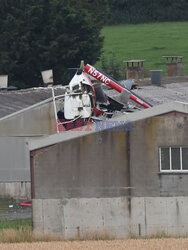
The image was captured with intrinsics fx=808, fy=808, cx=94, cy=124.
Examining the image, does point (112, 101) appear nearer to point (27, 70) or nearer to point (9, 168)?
point (9, 168)

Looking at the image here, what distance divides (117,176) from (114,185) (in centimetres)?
32

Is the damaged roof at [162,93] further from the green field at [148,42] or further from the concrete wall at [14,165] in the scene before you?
the green field at [148,42]

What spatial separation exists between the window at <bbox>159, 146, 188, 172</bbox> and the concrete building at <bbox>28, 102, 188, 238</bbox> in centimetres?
3

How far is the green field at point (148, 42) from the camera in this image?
284 feet

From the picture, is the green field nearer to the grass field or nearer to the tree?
the tree

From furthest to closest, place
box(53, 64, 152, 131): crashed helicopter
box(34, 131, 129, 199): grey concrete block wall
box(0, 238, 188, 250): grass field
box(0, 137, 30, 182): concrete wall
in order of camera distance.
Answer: box(0, 137, 30, 182): concrete wall → box(53, 64, 152, 131): crashed helicopter → box(34, 131, 129, 199): grey concrete block wall → box(0, 238, 188, 250): grass field

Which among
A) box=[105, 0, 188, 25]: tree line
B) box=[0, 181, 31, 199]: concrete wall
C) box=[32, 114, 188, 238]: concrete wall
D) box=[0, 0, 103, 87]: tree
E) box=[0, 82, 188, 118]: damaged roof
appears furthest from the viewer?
box=[105, 0, 188, 25]: tree line

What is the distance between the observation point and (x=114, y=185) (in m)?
27.5

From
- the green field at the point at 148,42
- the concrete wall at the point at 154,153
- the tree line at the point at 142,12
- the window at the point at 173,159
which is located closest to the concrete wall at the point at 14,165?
the concrete wall at the point at 154,153

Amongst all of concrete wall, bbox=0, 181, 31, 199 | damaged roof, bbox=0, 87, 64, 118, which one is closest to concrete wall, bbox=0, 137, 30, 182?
concrete wall, bbox=0, 181, 31, 199

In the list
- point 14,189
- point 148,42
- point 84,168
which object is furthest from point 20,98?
point 148,42

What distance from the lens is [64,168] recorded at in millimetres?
27500

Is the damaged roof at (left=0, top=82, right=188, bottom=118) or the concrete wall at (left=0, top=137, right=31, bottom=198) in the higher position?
the damaged roof at (left=0, top=82, right=188, bottom=118)

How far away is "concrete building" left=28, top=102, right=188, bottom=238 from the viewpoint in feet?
89.4
